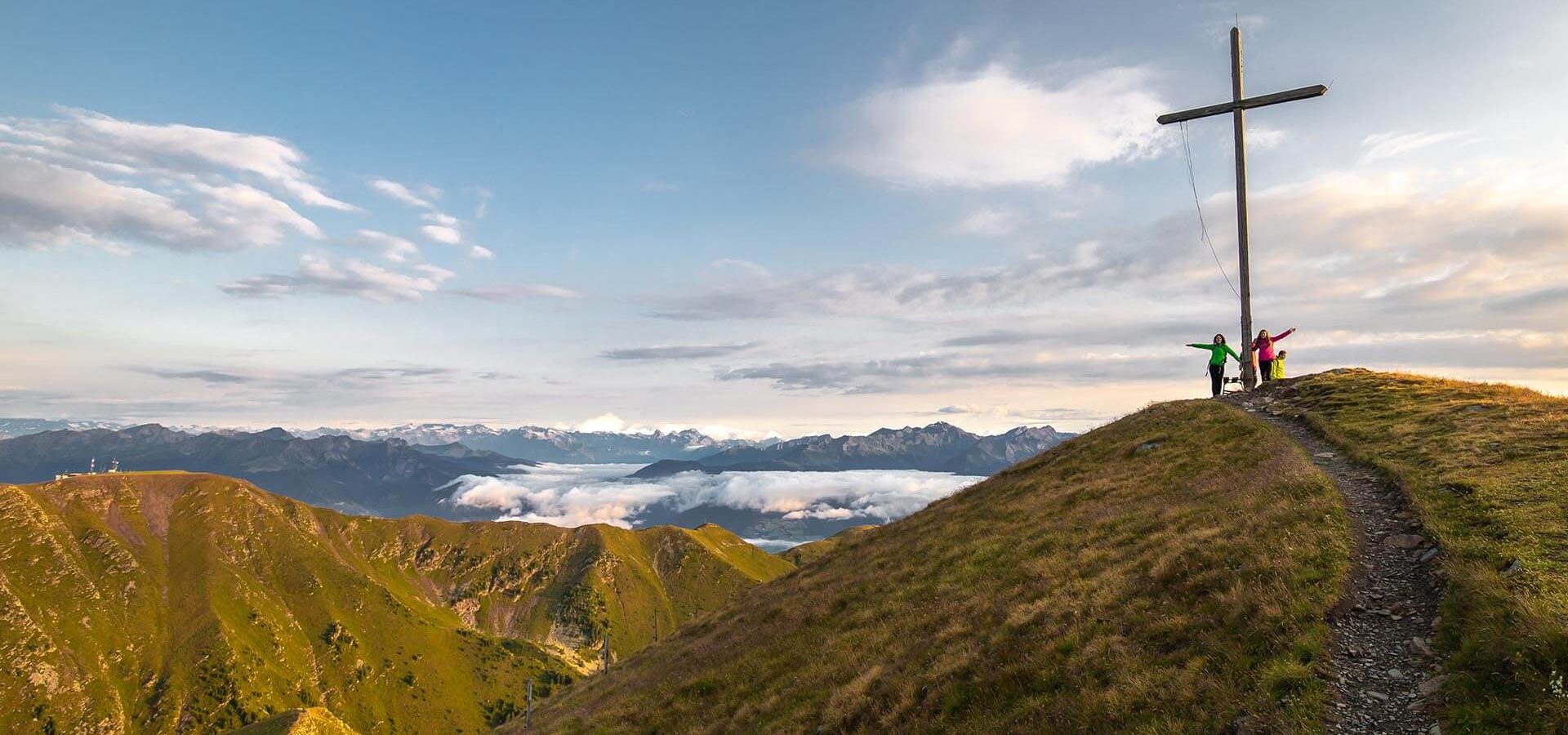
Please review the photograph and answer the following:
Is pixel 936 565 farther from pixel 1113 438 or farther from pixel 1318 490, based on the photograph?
pixel 1113 438

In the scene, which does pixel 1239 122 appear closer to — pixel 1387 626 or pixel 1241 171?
pixel 1241 171

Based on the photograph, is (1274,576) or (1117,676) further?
(1274,576)

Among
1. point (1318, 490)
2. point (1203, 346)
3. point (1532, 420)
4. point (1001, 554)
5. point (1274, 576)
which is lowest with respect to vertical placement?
point (1001, 554)

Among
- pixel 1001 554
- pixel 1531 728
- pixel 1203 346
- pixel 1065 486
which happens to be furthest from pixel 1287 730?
pixel 1203 346

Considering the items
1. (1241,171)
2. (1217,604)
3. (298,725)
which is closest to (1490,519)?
(1217,604)

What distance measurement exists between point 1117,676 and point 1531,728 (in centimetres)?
530

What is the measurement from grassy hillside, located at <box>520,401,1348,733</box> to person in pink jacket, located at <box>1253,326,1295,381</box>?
8817 mm

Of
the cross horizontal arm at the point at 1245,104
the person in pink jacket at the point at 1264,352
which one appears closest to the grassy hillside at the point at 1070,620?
the person in pink jacket at the point at 1264,352

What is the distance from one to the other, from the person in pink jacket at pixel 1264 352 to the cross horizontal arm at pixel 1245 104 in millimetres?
12603

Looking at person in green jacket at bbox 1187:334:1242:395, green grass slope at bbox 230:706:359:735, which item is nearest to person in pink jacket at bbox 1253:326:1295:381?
person in green jacket at bbox 1187:334:1242:395

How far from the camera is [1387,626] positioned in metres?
12.1

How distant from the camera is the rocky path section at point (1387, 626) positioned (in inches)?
392

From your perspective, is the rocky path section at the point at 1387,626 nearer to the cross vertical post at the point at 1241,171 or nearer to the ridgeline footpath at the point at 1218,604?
the ridgeline footpath at the point at 1218,604

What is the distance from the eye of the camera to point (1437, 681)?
10273mm
